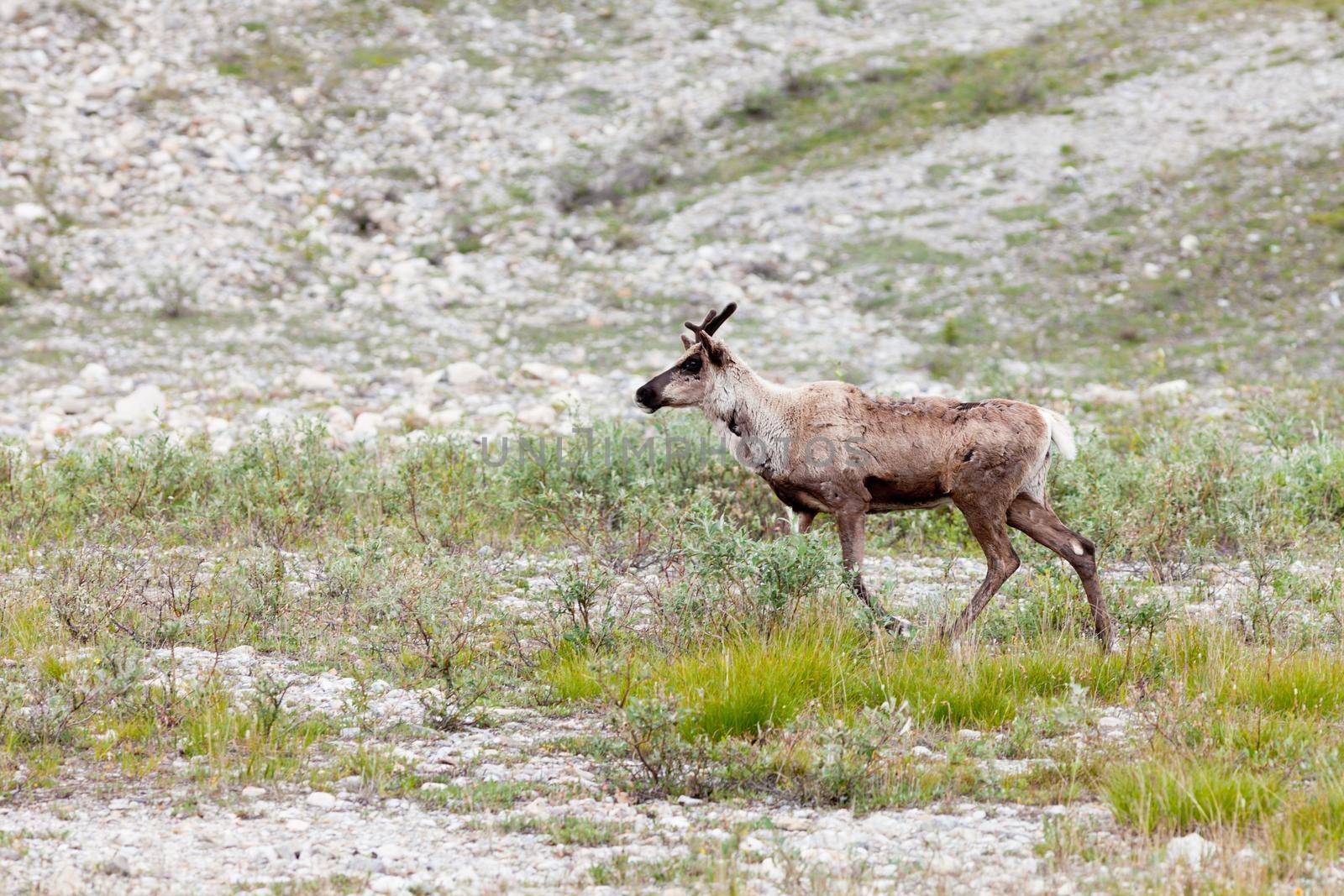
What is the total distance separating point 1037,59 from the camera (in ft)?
79.1

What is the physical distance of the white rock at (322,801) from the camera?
538 cm

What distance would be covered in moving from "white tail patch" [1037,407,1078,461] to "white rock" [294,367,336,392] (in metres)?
10.1

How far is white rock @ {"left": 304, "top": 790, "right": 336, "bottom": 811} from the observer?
5379 millimetres

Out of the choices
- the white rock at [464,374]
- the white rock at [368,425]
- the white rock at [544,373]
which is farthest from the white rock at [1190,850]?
the white rock at [464,374]

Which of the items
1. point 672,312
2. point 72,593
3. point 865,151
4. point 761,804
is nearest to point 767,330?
point 672,312

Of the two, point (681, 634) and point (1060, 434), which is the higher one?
point (1060, 434)

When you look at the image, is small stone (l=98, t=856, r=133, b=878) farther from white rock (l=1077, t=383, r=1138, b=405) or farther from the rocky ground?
white rock (l=1077, t=383, r=1138, b=405)

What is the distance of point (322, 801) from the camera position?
5406 millimetres

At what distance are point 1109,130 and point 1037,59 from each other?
298 cm

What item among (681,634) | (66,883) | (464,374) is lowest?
(464,374)

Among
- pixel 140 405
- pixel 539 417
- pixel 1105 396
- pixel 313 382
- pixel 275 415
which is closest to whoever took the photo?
pixel 539 417

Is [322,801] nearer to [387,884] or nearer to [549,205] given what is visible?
[387,884]

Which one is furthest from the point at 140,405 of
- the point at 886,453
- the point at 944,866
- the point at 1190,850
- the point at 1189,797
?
the point at 1190,850

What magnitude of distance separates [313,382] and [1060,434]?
10.4 meters
